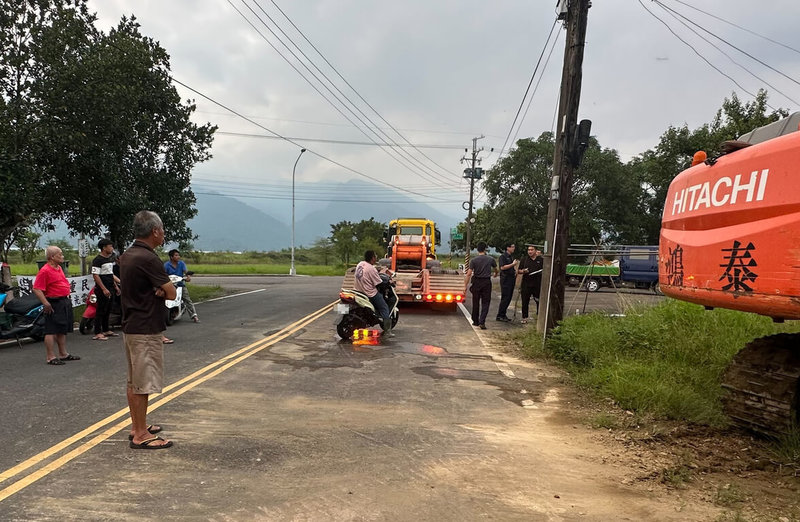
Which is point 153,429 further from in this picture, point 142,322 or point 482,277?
point 482,277

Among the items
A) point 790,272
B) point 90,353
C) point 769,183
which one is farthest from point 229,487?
point 90,353

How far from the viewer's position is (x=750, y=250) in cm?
383

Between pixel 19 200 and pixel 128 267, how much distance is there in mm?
8913

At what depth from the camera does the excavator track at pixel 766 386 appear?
4.36 metres

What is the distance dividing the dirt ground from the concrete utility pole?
3558mm

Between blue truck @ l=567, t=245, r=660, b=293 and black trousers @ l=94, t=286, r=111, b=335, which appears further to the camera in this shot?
blue truck @ l=567, t=245, r=660, b=293

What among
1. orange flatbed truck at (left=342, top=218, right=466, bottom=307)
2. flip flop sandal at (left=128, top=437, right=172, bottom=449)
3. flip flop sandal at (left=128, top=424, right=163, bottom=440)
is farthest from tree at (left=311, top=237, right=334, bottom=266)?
flip flop sandal at (left=128, top=437, right=172, bottom=449)

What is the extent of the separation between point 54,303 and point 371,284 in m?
5.02

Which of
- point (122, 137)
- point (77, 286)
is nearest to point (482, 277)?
point (77, 286)

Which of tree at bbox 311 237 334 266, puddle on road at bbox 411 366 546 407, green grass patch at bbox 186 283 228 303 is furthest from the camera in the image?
tree at bbox 311 237 334 266

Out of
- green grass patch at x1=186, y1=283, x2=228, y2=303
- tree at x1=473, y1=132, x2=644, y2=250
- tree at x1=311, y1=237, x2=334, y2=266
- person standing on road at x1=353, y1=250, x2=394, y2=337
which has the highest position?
tree at x1=473, y1=132, x2=644, y2=250

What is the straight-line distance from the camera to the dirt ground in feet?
11.4

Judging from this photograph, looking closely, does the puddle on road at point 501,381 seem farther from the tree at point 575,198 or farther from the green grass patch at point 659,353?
the tree at point 575,198

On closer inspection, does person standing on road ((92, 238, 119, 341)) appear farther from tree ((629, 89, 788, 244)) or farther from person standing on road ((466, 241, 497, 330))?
tree ((629, 89, 788, 244))
